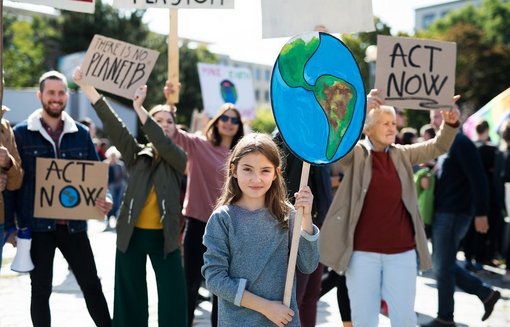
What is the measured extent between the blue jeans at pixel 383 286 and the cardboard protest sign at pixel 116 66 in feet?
6.66

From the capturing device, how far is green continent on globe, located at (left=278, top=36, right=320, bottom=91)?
3.16 metres

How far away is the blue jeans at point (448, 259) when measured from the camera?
5910mm

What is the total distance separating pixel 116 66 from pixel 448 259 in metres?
3.18

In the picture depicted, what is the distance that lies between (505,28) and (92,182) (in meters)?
49.9

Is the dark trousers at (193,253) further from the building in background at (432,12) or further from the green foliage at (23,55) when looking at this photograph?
the building in background at (432,12)

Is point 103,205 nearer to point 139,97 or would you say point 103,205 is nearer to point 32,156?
point 32,156

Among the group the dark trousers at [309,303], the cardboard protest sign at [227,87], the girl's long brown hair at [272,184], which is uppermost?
the cardboard protest sign at [227,87]

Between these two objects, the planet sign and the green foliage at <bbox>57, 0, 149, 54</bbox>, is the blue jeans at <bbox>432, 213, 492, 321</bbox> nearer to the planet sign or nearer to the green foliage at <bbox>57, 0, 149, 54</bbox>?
the planet sign

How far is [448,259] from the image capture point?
233 inches

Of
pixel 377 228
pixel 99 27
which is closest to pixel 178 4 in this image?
pixel 377 228

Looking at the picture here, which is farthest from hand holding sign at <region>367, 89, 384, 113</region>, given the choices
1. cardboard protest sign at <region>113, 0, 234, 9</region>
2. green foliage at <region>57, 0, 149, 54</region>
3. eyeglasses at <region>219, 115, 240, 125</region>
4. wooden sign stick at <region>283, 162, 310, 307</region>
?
green foliage at <region>57, 0, 149, 54</region>

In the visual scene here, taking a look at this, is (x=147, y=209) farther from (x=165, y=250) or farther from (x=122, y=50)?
(x=122, y=50)

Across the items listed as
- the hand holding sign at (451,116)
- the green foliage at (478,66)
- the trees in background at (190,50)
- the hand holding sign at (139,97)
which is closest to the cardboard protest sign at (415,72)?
the hand holding sign at (451,116)

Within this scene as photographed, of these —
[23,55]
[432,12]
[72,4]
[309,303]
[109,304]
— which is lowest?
[109,304]
